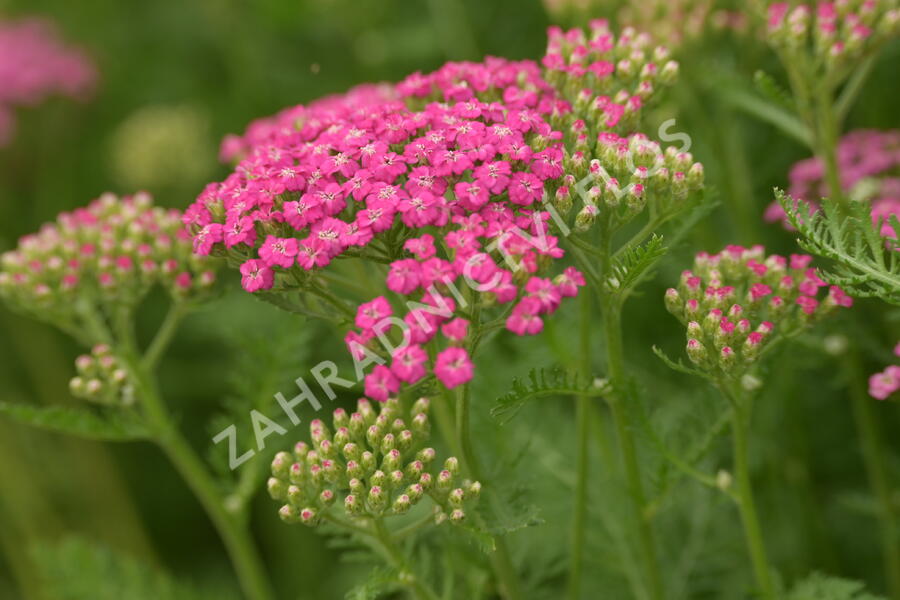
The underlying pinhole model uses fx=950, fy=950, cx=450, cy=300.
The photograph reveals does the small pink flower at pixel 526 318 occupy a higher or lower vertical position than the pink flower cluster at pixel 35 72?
lower

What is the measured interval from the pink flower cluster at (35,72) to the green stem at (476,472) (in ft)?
11.8

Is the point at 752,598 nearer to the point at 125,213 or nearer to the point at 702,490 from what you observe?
the point at 702,490

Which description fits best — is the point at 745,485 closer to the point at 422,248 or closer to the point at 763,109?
the point at 422,248

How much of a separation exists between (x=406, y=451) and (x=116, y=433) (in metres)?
1.04

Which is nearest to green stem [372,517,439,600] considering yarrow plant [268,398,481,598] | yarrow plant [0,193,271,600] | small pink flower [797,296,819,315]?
yarrow plant [268,398,481,598]

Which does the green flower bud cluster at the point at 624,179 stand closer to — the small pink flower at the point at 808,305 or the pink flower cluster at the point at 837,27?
the small pink flower at the point at 808,305

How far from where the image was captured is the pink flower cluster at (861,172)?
3.17m

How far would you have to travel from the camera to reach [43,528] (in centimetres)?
445

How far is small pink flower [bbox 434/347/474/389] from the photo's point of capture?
1.90 meters

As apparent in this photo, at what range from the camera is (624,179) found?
2.23 meters

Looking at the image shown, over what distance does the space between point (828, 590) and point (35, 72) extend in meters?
4.56

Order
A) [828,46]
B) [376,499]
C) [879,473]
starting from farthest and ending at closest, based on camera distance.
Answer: [879,473], [828,46], [376,499]

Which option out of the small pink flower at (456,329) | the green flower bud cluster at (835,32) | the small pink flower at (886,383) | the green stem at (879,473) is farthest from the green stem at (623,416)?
the green flower bud cluster at (835,32)

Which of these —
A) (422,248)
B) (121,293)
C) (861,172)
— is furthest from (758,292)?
(121,293)
